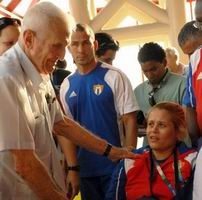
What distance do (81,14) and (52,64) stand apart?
179 inches

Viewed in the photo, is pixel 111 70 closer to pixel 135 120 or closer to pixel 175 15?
pixel 135 120

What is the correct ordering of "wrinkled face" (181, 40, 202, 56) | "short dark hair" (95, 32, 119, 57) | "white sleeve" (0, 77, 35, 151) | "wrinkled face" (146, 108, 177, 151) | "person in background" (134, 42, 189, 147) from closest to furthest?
"white sleeve" (0, 77, 35, 151)
"wrinkled face" (146, 108, 177, 151)
"wrinkled face" (181, 40, 202, 56)
"person in background" (134, 42, 189, 147)
"short dark hair" (95, 32, 119, 57)

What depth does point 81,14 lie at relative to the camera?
234 inches

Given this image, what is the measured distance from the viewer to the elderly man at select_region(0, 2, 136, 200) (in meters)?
1.35

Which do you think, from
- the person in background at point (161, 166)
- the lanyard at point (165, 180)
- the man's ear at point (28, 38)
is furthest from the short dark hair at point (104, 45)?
the man's ear at point (28, 38)

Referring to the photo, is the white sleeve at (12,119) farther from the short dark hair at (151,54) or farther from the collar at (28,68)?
the short dark hair at (151,54)

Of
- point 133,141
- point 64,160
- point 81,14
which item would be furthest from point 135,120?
point 81,14

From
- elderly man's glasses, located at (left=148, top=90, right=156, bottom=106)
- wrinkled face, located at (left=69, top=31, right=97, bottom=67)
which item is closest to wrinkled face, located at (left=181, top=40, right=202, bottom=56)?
elderly man's glasses, located at (left=148, top=90, right=156, bottom=106)

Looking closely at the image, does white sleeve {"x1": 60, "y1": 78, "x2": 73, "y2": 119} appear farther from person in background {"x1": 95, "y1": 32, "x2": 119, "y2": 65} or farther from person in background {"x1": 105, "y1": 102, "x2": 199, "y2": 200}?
person in background {"x1": 95, "y1": 32, "x2": 119, "y2": 65}

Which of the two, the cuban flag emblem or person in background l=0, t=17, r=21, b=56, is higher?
person in background l=0, t=17, r=21, b=56

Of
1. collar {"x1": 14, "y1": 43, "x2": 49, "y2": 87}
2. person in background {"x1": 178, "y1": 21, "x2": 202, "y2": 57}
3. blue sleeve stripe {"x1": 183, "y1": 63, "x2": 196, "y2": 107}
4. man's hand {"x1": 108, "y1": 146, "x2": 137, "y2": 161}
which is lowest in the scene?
man's hand {"x1": 108, "y1": 146, "x2": 137, "y2": 161}

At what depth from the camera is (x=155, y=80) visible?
2650 mm

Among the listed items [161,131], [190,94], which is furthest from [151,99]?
[190,94]

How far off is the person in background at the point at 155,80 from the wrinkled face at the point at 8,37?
0.83m
